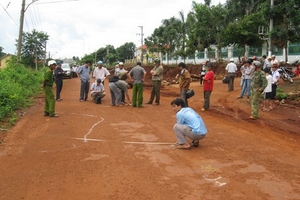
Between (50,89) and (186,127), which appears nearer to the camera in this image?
(186,127)

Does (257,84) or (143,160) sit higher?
(257,84)

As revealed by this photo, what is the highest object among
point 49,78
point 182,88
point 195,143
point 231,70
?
point 231,70

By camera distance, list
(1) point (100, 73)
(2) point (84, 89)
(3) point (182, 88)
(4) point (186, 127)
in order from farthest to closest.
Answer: (2) point (84, 89) → (1) point (100, 73) → (3) point (182, 88) → (4) point (186, 127)

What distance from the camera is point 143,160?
19.6 ft

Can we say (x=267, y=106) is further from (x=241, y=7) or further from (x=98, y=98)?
(x=241, y=7)

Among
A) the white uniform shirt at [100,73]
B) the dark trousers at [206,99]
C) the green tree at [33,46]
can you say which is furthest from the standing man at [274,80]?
the green tree at [33,46]

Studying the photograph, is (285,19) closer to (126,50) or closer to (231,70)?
(231,70)

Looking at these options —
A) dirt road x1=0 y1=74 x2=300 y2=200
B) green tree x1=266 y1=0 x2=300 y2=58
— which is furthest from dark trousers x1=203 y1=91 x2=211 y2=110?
green tree x1=266 y1=0 x2=300 y2=58

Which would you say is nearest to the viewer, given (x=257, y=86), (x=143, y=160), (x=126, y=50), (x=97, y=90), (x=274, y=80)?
(x=143, y=160)

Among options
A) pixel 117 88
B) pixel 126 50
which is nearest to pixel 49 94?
pixel 117 88

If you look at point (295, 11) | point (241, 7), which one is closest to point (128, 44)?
point (241, 7)

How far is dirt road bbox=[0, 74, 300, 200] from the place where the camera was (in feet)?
15.1

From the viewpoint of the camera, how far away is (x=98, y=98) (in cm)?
1340

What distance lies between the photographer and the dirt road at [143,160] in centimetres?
461
